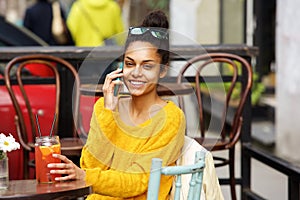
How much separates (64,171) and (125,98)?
51 cm

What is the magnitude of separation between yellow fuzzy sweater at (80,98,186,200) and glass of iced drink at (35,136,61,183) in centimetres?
15

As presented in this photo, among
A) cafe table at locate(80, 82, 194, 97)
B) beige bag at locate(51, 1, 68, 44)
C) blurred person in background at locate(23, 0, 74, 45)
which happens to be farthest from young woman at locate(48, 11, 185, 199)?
blurred person in background at locate(23, 0, 74, 45)

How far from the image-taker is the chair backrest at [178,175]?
2.93 metres

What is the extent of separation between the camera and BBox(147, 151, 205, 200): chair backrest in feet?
9.60

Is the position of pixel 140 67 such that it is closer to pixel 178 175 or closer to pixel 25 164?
pixel 178 175

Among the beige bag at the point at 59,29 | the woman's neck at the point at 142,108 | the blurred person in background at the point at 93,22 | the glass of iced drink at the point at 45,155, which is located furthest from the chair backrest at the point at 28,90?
the blurred person in background at the point at 93,22

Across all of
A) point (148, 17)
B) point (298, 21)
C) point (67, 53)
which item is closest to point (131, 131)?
point (148, 17)

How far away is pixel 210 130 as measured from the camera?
3.90m

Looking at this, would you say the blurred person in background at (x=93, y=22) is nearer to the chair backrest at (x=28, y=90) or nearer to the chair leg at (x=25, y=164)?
the chair backrest at (x=28, y=90)

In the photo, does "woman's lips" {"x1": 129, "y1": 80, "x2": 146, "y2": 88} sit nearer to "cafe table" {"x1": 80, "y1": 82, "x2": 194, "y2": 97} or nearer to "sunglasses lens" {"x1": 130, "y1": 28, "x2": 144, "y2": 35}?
"sunglasses lens" {"x1": 130, "y1": 28, "x2": 144, "y2": 35}

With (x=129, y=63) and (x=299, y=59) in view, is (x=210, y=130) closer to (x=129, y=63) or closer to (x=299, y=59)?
(x=129, y=63)

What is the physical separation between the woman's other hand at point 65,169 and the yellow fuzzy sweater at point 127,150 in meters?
0.09

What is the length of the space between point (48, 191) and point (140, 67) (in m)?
0.62

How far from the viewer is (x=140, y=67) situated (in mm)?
3381
